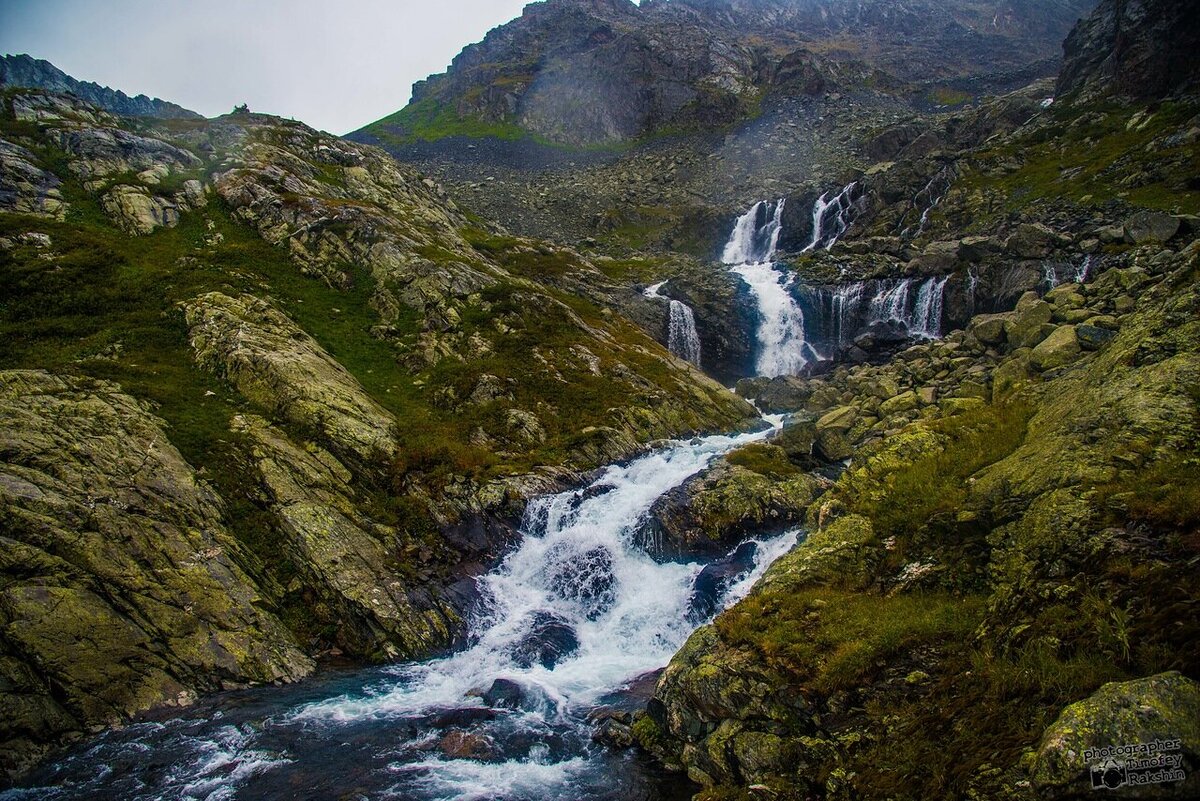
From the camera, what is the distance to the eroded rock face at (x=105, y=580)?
15141 mm

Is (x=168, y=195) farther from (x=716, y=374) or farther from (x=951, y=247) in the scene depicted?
(x=951, y=247)

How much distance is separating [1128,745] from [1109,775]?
374 mm

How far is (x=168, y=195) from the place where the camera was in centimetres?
4522

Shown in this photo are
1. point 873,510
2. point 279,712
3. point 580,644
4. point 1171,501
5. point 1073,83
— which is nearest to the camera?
point 1171,501

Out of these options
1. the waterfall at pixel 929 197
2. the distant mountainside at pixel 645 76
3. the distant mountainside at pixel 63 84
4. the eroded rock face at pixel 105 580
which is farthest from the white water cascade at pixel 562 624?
the distant mountainside at pixel 63 84

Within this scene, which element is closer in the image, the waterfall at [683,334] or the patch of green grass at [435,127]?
the waterfall at [683,334]

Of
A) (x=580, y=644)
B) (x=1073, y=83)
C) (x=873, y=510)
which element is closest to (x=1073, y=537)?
(x=873, y=510)

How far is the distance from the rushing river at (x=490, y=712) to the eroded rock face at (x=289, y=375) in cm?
967

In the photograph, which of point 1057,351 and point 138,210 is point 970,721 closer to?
point 1057,351

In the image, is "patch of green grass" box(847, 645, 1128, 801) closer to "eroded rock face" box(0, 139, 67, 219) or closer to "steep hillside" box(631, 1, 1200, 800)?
"steep hillside" box(631, 1, 1200, 800)

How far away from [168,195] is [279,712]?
152 ft

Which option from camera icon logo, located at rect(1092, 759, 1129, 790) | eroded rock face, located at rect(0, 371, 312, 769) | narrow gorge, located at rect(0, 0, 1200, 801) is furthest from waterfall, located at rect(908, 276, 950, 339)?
eroded rock face, located at rect(0, 371, 312, 769)

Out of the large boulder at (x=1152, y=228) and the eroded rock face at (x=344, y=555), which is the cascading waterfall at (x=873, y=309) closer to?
the large boulder at (x=1152, y=228)

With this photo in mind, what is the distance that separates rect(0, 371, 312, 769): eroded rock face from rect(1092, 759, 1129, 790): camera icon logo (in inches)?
806
